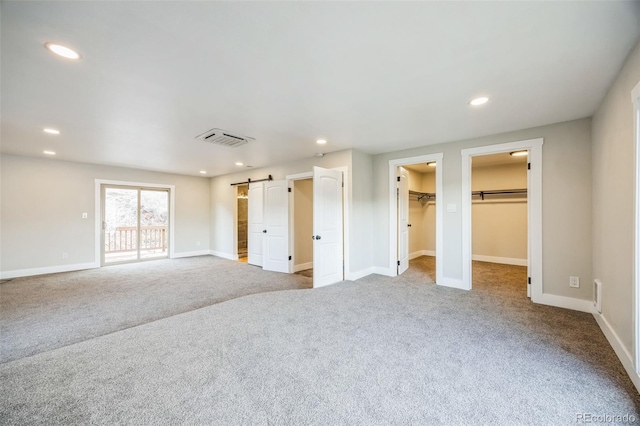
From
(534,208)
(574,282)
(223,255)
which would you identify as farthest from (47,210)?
(574,282)

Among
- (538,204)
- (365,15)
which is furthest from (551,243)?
(365,15)

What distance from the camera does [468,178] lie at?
4.13m

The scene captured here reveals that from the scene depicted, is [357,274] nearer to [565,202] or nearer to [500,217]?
[565,202]

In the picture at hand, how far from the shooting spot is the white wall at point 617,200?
6.46 ft

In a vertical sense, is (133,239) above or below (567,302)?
above

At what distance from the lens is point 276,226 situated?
228 inches

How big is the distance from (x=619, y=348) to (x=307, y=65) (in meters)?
3.52

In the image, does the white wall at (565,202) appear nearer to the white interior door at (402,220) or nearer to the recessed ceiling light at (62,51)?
the white interior door at (402,220)

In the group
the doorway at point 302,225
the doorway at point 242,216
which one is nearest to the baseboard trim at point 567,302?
the doorway at point 302,225

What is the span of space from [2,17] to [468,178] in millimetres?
5037

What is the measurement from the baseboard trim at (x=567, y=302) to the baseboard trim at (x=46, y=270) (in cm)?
870

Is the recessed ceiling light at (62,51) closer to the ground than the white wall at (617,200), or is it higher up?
higher up

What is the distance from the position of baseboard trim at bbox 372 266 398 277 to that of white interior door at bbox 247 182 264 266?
2.80 m

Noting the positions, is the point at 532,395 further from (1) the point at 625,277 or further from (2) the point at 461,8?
(2) the point at 461,8
